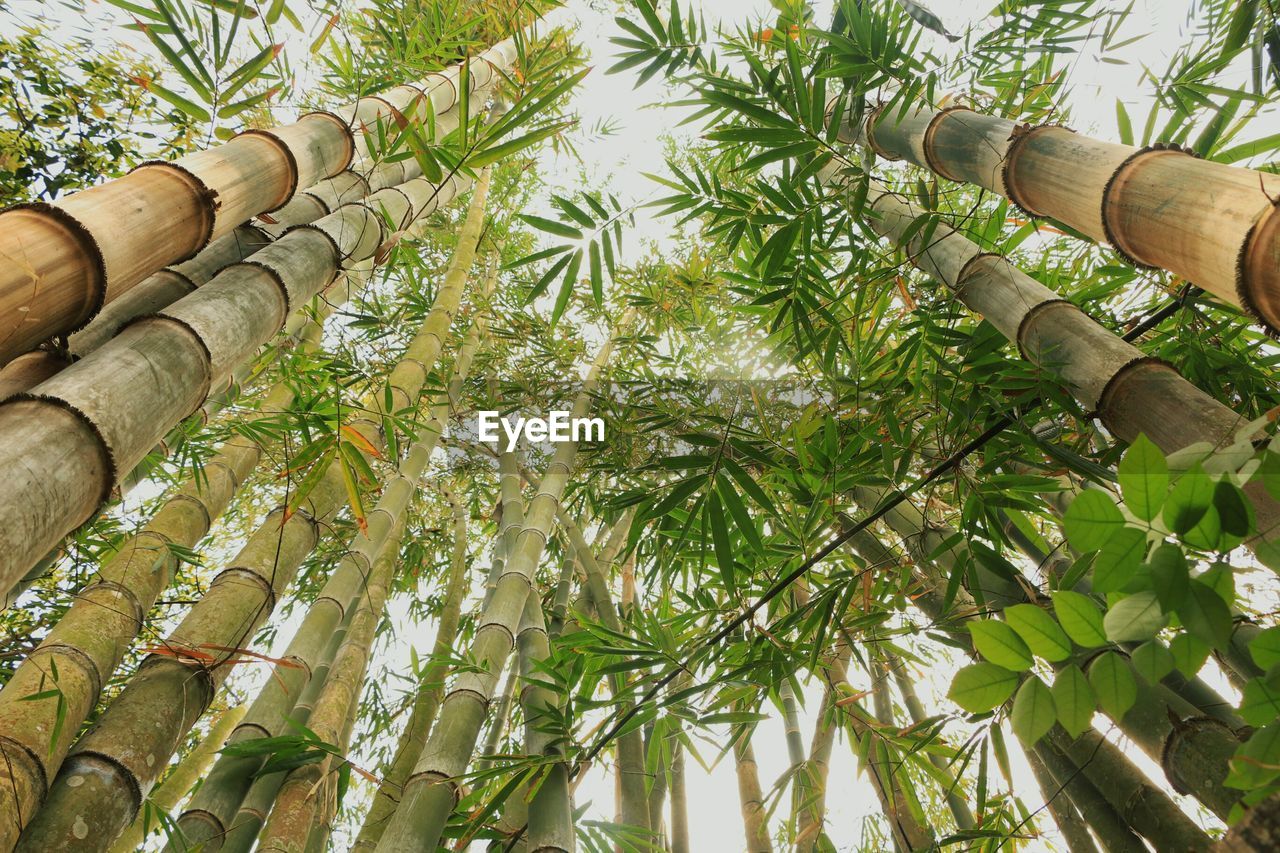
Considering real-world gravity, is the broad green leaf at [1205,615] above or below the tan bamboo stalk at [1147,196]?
below

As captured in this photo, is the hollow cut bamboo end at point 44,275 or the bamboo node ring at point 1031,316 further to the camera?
the bamboo node ring at point 1031,316

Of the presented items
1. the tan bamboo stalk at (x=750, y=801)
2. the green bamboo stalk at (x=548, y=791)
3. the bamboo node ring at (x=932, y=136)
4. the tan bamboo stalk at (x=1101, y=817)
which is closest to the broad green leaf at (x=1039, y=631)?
the tan bamboo stalk at (x=1101, y=817)

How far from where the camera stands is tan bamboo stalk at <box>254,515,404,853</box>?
1.41m

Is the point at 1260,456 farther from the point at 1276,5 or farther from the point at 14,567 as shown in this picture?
the point at 14,567

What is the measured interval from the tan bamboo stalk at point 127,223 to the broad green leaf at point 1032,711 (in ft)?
3.21

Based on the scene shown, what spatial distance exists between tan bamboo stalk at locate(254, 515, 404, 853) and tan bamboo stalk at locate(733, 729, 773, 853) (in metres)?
1.11

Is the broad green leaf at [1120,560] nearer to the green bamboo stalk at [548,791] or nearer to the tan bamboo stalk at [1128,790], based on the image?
the tan bamboo stalk at [1128,790]

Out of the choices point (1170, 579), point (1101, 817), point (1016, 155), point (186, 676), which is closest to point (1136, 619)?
point (1170, 579)

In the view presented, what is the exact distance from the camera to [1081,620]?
45cm

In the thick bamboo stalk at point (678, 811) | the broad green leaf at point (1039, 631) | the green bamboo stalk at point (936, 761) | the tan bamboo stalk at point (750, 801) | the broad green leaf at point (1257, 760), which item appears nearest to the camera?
the broad green leaf at point (1257, 760)

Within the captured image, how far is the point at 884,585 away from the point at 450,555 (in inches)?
133

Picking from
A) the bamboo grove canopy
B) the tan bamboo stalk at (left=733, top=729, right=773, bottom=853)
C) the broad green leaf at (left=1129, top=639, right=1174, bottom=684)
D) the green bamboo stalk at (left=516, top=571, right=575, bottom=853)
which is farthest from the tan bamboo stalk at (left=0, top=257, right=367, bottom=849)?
the tan bamboo stalk at (left=733, top=729, right=773, bottom=853)

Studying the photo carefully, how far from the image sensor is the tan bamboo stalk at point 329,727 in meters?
1.41

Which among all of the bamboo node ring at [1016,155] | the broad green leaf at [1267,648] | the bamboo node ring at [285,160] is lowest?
the broad green leaf at [1267,648]
